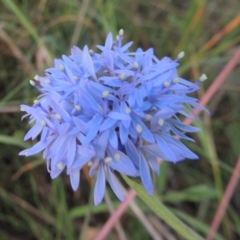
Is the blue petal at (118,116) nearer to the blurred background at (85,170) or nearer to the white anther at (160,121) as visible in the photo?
the white anther at (160,121)

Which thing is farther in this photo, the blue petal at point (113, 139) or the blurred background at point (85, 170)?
the blurred background at point (85, 170)

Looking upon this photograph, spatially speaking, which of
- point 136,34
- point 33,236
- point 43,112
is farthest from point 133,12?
point 43,112

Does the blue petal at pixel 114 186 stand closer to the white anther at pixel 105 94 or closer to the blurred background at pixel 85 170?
the white anther at pixel 105 94

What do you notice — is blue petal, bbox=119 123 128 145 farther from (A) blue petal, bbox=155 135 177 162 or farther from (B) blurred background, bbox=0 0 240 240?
(B) blurred background, bbox=0 0 240 240

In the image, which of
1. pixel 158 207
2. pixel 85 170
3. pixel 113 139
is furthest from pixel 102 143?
pixel 85 170

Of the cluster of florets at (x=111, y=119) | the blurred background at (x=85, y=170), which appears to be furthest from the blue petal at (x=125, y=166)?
the blurred background at (x=85, y=170)

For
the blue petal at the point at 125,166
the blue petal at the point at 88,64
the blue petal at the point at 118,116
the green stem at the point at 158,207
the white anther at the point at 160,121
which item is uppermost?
the blue petal at the point at 88,64

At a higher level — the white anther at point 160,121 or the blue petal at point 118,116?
the blue petal at point 118,116

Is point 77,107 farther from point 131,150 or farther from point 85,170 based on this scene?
point 85,170
